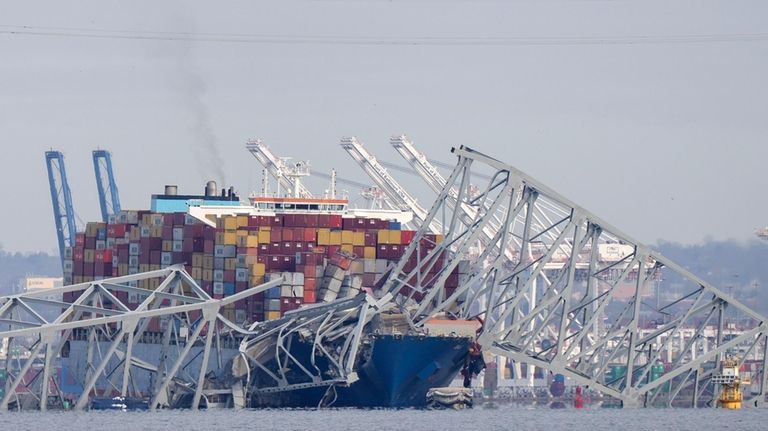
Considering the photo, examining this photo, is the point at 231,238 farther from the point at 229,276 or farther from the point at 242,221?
the point at 229,276

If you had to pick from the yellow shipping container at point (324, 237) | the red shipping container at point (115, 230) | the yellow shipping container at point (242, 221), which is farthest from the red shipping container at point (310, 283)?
the red shipping container at point (115, 230)

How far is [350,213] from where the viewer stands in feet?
390

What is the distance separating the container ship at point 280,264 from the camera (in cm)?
9412

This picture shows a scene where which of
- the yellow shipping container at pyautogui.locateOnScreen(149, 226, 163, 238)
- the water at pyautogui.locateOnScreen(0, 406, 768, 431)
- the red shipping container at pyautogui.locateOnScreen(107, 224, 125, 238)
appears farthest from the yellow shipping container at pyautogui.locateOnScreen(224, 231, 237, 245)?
the water at pyautogui.locateOnScreen(0, 406, 768, 431)

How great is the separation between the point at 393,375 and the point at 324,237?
1870cm

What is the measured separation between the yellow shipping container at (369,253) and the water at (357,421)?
14432 mm

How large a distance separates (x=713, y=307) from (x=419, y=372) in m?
18.5

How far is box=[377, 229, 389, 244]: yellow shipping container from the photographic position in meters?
110

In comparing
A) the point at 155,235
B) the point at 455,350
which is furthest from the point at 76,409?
the point at 155,235

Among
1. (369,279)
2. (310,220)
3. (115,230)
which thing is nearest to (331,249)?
(310,220)

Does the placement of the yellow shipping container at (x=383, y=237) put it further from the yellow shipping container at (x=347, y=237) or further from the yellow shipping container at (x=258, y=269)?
the yellow shipping container at (x=258, y=269)

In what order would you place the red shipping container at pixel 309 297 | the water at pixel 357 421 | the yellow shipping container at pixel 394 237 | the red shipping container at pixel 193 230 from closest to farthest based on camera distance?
the water at pixel 357 421 < the red shipping container at pixel 309 297 < the yellow shipping container at pixel 394 237 < the red shipping container at pixel 193 230

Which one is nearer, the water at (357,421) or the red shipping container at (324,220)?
the water at (357,421)

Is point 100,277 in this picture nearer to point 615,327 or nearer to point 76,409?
point 76,409
